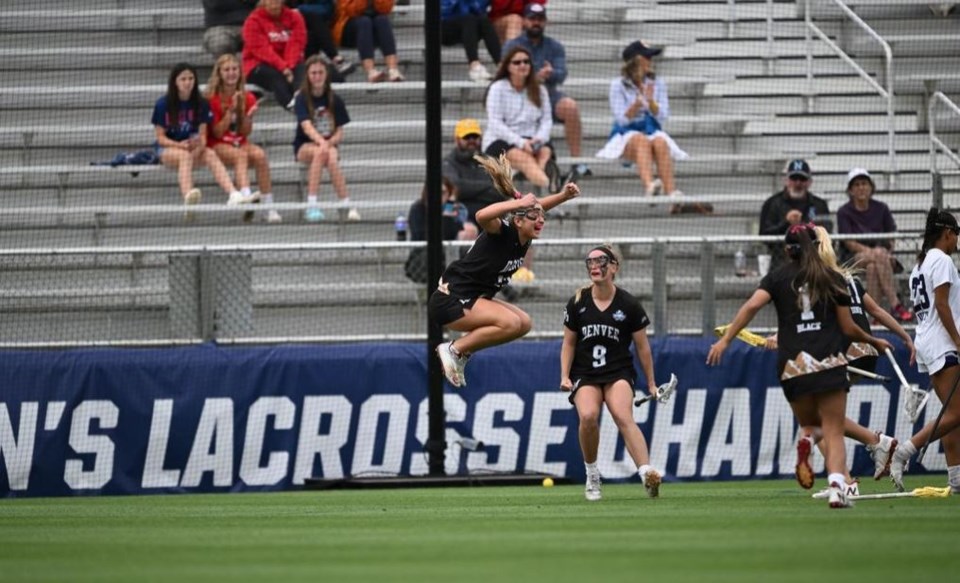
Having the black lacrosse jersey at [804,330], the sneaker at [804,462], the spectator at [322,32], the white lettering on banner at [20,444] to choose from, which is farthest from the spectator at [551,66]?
the black lacrosse jersey at [804,330]

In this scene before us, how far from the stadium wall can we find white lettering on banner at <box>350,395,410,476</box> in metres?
0.01

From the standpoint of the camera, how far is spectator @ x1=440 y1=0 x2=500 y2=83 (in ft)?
76.6

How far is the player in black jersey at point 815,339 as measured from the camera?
12.1 metres

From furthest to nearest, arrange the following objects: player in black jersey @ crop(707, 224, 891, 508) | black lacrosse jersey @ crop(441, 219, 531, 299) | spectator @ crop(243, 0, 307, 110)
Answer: spectator @ crop(243, 0, 307, 110) → black lacrosse jersey @ crop(441, 219, 531, 299) → player in black jersey @ crop(707, 224, 891, 508)

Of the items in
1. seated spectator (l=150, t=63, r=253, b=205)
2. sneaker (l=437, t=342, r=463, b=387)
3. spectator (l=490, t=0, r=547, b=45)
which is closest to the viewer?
sneaker (l=437, t=342, r=463, b=387)

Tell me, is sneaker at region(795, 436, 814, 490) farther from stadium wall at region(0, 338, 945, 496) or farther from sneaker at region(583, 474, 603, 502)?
stadium wall at region(0, 338, 945, 496)

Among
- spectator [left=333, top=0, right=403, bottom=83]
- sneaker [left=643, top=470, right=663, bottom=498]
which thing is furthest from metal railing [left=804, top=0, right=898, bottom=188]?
sneaker [left=643, top=470, right=663, bottom=498]

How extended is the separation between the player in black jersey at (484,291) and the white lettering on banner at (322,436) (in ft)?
12.0

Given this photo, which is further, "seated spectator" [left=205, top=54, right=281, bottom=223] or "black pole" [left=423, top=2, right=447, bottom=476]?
"seated spectator" [left=205, top=54, right=281, bottom=223]

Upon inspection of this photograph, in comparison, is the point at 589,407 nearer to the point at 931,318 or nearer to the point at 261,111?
the point at 931,318

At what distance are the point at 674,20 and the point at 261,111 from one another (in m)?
6.01

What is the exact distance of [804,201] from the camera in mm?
20328

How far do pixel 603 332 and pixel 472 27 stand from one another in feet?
30.6

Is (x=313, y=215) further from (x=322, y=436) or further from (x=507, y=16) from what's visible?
(x=507, y=16)
